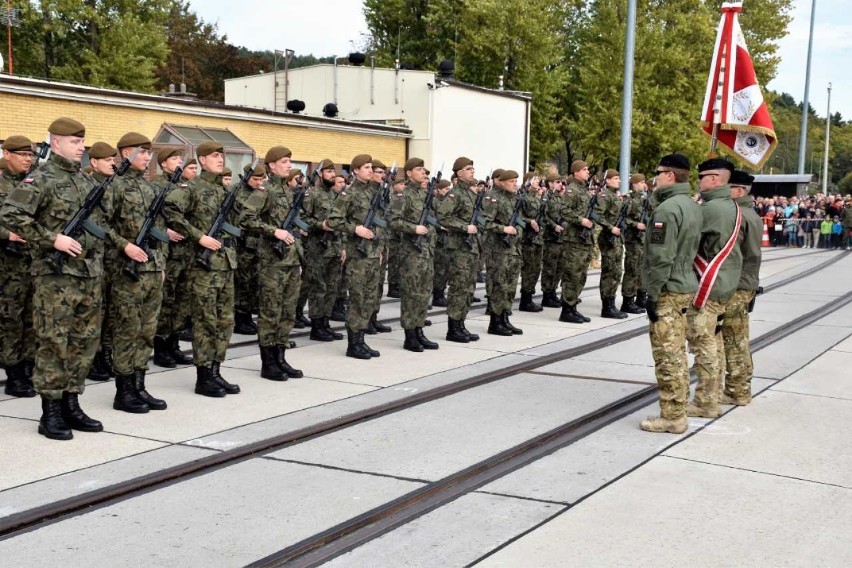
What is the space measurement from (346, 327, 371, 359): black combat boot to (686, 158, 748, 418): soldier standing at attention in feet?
11.3

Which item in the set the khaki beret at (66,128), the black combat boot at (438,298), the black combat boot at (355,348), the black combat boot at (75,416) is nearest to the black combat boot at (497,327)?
the black combat boot at (355,348)

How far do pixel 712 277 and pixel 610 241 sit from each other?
20.4 ft

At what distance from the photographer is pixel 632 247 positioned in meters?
14.1

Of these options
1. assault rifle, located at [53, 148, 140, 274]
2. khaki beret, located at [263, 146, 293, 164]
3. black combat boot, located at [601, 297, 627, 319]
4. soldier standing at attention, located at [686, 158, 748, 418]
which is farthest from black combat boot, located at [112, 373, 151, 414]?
black combat boot, located at [601, 297, 627, 319]

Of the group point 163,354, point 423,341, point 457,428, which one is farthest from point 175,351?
point 457,428

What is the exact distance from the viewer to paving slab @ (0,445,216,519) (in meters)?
5.34

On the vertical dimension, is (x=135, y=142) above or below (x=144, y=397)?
above

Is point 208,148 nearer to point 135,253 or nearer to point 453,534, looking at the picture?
point 135,253

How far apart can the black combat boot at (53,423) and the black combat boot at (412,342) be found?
443 cm

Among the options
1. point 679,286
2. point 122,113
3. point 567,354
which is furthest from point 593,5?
point 679,286

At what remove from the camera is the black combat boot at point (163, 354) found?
9344 millimetres

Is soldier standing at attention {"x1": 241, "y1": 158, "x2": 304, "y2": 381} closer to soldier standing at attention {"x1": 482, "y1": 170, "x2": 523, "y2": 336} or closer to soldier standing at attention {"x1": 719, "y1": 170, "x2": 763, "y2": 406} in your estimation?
soldier standing at attention {"x1": 482, "y1": 170, "x2": 523, "y2": 336}

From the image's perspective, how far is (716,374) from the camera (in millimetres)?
7605

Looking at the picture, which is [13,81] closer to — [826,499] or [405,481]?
[405,481]
